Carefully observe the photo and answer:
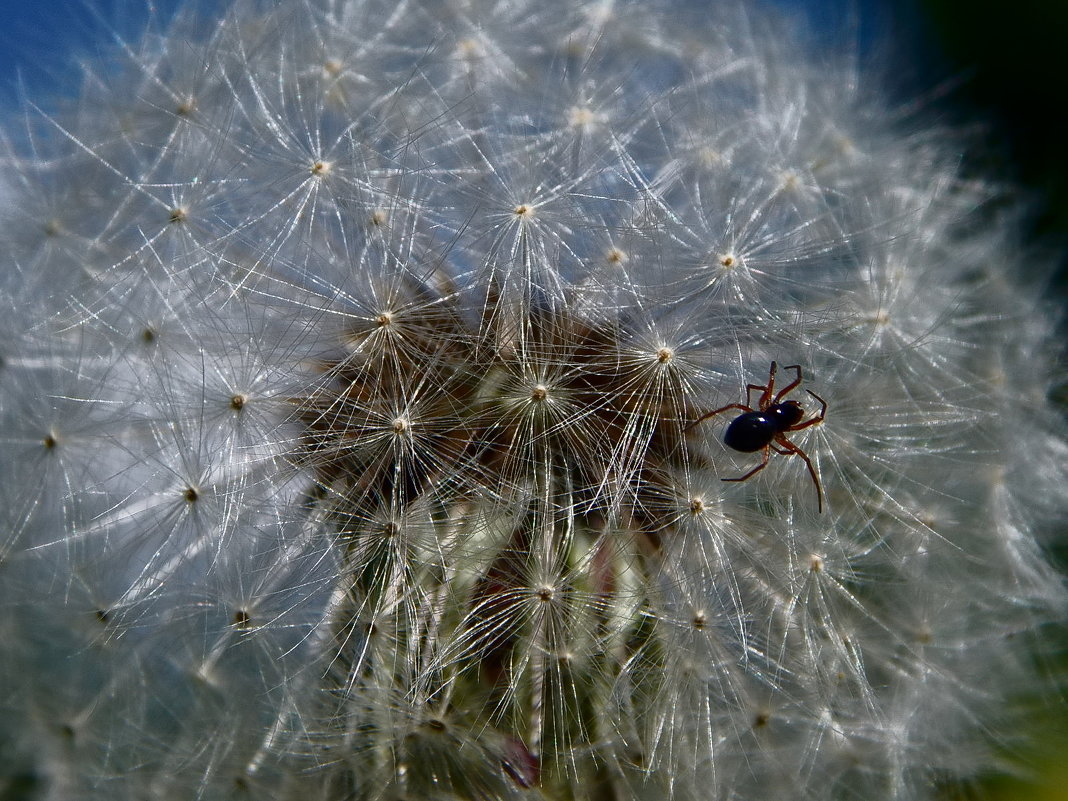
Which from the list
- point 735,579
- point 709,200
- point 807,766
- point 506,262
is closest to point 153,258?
point 506,262

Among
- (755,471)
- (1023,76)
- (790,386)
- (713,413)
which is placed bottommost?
(755,471)

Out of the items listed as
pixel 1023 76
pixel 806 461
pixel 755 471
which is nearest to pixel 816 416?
pixel 806 461

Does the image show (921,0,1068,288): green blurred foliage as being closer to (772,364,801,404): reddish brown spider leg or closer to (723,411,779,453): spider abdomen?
(772,364,801,404): reddish brown spider leg

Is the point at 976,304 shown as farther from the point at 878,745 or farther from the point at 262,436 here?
the point at 262,436

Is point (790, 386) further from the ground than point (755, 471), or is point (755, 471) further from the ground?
point (790, 386)

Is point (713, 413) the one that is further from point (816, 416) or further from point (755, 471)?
point (816, 416)

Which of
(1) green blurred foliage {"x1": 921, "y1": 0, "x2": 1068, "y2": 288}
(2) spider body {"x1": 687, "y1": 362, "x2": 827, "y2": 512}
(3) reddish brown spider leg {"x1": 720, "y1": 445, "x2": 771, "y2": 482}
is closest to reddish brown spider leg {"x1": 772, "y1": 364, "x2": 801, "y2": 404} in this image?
(2) spider body {"x1": 687, "y1": 362, "x2": 827, "y2": 512}

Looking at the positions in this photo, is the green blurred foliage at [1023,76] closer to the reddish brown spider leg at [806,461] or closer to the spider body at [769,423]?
the spider body at [769,423]

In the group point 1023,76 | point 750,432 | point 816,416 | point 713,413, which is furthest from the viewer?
point 1023,76
